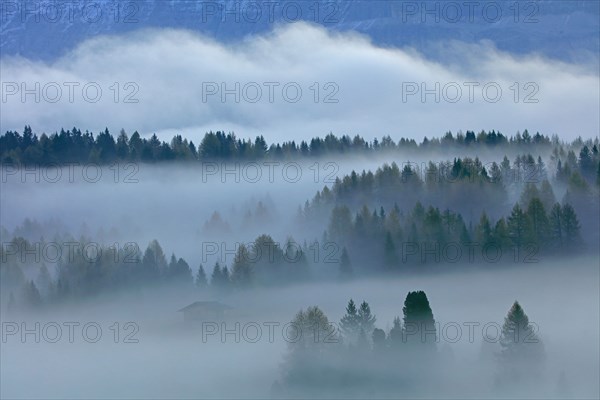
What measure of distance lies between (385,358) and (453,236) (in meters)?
31.6

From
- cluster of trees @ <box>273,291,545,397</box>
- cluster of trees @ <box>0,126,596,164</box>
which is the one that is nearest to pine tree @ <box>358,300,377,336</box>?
cluster of trees @ <box>273,291,545,397</box>

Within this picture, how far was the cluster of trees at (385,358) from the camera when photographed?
109438mm

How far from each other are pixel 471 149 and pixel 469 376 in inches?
2433

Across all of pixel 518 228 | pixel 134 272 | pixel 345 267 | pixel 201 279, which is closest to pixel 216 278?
pixel 201 279

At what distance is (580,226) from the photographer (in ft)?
447

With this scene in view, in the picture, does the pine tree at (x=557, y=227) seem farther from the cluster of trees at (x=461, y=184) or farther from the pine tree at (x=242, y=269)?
the pine tree at (x=242, y=269)

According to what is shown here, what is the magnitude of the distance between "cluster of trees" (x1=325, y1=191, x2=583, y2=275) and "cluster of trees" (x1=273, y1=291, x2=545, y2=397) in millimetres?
20739

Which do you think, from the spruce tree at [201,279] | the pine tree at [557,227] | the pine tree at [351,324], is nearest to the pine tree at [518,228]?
the pine tree at [557,227]

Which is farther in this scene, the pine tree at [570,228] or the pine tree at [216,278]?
the pine tree at [216,278]

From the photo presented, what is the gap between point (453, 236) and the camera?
140 meters

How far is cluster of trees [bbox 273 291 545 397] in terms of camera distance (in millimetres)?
109438

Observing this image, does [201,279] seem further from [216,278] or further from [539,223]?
[539,223]

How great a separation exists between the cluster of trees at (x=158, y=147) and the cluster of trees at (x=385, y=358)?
62.1 m

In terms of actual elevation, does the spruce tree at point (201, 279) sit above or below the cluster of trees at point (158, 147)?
below
